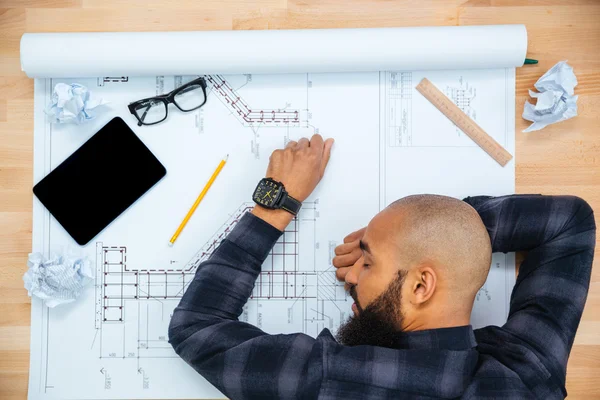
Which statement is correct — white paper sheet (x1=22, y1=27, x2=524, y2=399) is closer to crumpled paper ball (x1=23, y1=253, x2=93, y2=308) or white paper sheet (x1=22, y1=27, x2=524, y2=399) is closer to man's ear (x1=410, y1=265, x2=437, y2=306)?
crumpled paper ball (x1=23, y1=253, x2=93, y2=308)

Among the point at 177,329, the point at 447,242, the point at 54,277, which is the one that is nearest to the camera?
the point at 447,242

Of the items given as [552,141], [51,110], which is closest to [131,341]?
[51,110]

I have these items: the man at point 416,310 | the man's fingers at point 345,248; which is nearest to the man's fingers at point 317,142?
the man at point 416,310

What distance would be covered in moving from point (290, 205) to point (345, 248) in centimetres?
15

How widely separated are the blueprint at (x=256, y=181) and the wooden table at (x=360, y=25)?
1.7 inches

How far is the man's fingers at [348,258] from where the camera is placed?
1.07m

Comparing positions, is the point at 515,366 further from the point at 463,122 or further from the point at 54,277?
the point at 54,277

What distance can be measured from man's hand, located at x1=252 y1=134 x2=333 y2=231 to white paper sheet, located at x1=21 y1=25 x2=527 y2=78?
0.18 metres

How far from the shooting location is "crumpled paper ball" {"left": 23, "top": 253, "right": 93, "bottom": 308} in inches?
43.0

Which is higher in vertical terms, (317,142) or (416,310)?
(317,142)

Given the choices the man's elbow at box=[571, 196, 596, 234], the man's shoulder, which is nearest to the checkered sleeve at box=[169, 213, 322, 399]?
the man's shoulder

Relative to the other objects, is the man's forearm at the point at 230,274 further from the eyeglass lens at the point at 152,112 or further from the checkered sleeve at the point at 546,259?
the checkered sleeve at the point at 546,259

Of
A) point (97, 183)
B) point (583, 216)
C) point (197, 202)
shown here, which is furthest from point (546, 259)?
point (97, 183)

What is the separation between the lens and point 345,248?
1092mm
